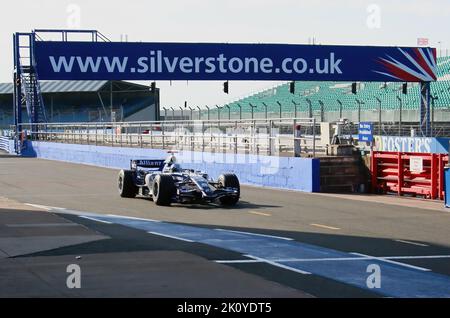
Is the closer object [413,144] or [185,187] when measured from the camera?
[185,187]

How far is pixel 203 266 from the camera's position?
1050 cm

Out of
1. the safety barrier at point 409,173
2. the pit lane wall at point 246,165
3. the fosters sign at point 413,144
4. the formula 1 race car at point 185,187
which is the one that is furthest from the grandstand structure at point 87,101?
the formula 1 race car at point 185,187

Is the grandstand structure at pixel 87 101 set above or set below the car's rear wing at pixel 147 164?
above

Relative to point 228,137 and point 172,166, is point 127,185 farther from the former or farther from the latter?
point 228,137

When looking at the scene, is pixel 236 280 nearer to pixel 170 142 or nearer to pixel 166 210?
pixel 166 210

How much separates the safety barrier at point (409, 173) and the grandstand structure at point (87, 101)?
164 feet

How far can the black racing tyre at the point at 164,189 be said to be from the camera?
18.9m

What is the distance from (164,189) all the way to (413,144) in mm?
12868

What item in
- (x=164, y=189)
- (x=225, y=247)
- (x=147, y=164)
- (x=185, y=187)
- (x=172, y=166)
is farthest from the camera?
(x=147, y=164)

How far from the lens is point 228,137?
29906mm

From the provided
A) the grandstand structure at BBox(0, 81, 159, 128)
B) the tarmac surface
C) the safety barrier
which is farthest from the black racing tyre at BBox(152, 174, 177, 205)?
the grandstand structure at BBox(0, 81, 159, 128)

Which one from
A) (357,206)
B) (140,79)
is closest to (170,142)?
(140,79)

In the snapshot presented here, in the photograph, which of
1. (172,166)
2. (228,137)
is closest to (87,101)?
(228,137)

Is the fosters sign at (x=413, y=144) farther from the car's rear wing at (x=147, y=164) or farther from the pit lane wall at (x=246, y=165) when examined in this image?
the car's rear wing at (x=147, y=164)
